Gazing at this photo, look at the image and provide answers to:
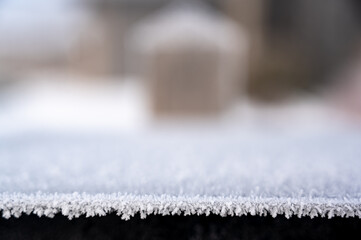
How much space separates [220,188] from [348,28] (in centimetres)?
278

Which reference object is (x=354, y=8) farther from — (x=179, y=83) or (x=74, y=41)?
(x=74, y=41)

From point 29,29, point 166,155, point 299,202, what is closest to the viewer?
point 299,202

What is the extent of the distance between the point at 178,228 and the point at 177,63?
145 cm

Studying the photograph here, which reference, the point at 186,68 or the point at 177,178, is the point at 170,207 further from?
the point at 186,68

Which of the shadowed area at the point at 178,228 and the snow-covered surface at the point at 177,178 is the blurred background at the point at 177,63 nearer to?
the snow-covered surface at the point at 177,178

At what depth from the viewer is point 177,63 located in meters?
1.69

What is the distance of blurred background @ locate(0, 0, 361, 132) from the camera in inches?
67.0

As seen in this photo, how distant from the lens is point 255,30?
10.7ft

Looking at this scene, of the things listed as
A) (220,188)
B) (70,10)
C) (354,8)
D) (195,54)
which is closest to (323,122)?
(195,54)

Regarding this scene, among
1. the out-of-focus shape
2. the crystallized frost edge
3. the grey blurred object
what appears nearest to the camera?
the crystallized frost edge

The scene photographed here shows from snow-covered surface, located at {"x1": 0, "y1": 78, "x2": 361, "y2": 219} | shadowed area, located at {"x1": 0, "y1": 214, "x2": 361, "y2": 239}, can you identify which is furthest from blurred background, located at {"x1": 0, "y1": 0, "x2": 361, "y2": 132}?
shadowed area, located at {"x1": 0, "y1": 214, "x2": 361, "y2": 239}

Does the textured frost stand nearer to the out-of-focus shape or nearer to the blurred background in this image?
the blurred background

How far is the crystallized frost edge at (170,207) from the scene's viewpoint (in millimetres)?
257

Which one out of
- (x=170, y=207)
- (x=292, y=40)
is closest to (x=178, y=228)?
(x=170, y=207)
